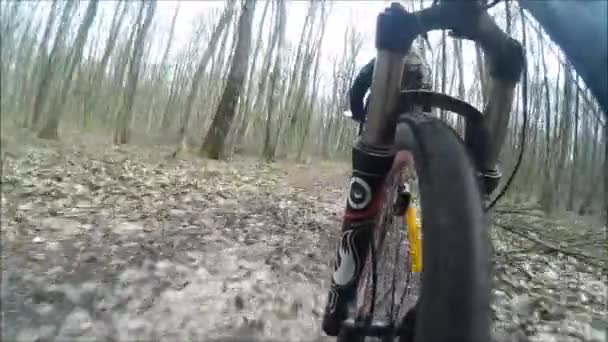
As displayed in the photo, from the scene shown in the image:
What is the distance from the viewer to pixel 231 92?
20.9 feet

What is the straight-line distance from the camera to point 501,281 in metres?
2.22

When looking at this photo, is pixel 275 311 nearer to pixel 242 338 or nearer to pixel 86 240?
pixel 242 338

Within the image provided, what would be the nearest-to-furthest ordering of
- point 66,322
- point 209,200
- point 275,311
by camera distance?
1. point 66,322
2. point 275,311
3. point 209,200

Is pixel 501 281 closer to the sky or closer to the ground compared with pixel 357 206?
closer to the ground

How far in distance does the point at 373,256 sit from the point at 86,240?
3.92ft

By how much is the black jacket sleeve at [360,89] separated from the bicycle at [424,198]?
0.36 meters

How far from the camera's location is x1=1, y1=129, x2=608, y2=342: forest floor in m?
1.05

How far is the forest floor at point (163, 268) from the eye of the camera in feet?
3.44

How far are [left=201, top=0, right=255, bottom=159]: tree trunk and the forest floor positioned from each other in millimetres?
3755

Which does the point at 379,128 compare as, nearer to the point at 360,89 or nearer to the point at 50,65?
the point at 360,89

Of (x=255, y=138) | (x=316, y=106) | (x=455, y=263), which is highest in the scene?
(x=316, y=106)

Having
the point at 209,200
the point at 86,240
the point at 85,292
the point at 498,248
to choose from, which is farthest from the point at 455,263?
the point at 209,200

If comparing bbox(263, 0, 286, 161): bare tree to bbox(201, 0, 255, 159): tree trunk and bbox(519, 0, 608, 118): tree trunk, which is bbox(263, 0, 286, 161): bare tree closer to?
bbox(201, 0, 255, 159): tree trunk

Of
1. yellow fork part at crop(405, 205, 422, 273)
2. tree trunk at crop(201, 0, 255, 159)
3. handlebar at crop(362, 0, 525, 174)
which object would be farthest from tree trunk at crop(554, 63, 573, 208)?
tree trunk at crop(201, 0, 255, 159)
